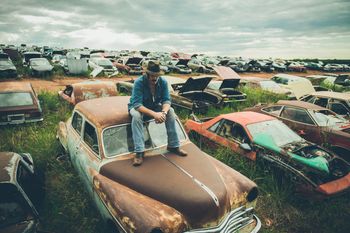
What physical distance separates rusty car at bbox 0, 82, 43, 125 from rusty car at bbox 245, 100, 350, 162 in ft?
23.4

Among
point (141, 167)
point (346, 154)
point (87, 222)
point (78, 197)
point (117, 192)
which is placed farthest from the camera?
point (346, 154)

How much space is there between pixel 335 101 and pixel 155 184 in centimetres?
807

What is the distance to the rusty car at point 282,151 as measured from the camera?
4625 millimetres

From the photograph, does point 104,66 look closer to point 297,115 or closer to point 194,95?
point 194,95

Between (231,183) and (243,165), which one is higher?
(231,183)

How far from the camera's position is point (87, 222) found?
3.98 meters

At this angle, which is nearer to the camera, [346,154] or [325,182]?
[325,182]

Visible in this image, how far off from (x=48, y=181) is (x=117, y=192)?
267 cm

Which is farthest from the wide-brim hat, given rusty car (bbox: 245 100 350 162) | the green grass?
rusty car (bbox: 245 100 350 162)

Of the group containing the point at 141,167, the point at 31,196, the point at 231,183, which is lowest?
the point at 31,196

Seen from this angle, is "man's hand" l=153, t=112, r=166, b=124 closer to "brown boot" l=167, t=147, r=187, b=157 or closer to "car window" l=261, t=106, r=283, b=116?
"brown boot" l=167, t=147, r=187, b=157

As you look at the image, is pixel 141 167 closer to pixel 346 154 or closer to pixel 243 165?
pixel 243 165

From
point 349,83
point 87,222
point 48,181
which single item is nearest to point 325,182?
point 87,222

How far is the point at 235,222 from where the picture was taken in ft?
11.1
